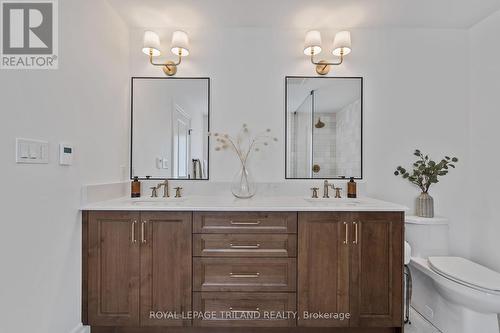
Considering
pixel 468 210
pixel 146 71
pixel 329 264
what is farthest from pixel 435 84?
pixel 146 71

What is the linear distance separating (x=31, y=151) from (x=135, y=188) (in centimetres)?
89

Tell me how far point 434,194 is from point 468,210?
0.30m

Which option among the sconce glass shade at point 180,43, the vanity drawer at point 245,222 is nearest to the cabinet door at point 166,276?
the vanity drawer at point 245,222

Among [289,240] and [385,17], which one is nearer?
[289,240]

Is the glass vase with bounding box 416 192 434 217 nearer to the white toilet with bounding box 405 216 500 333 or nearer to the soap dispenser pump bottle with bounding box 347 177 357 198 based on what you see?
the white toilet with bounding box 405 216 500 333

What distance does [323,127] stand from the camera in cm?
212

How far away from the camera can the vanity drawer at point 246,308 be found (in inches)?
60.9

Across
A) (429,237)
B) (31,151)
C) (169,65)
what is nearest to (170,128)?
(169,65)

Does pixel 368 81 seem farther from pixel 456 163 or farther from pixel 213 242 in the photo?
pixel 213 242

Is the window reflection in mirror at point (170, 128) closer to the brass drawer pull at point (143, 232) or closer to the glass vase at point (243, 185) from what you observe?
the glass vase at point (243, 185)

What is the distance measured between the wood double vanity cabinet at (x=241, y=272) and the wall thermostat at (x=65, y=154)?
0.34 meters

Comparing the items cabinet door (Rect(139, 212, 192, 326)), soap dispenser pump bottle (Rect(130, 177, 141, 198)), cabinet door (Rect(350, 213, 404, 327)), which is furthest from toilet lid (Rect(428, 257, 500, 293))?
soap dispenser pump bottle (Rect(130, 177, 141, 198))

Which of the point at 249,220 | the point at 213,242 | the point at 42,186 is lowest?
the point at 213,242

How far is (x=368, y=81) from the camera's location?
84.0 inches
